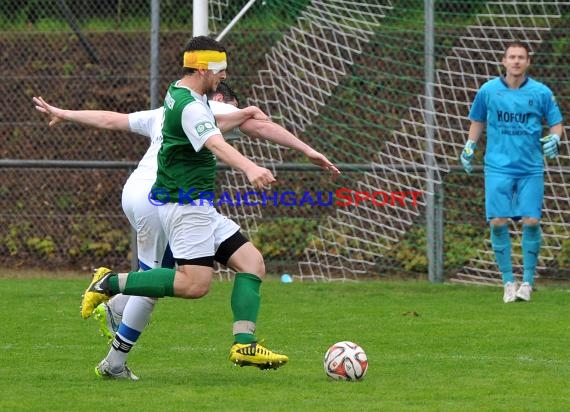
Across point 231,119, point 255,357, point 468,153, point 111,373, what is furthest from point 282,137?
point 468,153

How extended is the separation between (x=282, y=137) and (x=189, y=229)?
84cm

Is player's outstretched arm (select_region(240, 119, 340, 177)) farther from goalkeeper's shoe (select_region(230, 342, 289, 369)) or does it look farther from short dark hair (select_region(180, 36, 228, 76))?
goalkeeper's shoe (select_region(230, 342, 289, 369))

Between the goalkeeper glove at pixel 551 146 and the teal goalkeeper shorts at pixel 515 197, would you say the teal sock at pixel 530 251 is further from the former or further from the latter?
the goalkeeper glove at pixel 551 146

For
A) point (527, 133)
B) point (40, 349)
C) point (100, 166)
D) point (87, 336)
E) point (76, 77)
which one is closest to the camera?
point (40, 349)

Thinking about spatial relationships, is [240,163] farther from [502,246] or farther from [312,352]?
[502,246]

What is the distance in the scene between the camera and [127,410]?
5.62 meters

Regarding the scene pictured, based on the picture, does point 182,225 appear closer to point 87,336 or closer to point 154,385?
point 154,385

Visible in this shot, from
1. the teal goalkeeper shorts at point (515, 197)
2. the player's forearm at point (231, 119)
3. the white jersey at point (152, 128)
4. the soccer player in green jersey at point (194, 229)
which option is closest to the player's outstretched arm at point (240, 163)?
the soccer player in green jersey at point (194, 229)

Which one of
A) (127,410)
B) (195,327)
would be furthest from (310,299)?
(127,410)

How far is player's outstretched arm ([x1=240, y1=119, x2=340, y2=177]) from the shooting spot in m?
6.88

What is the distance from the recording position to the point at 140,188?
23.6 ft

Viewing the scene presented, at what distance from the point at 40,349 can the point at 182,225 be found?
6.04ft

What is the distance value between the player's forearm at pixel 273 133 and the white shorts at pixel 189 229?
630 mm

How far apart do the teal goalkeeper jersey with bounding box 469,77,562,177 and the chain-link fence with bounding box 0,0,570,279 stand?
1467 millimetres
